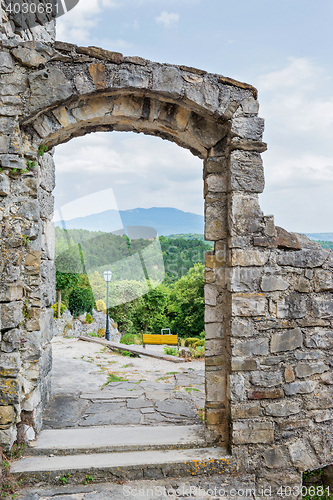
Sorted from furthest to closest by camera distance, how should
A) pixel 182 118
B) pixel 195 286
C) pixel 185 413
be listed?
pixel 195 286 → pixel 185 413 → pixel 182 118

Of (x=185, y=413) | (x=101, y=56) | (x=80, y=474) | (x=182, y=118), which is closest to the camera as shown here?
(x=80, y=474)

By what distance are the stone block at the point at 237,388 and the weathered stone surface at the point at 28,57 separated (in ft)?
9.85

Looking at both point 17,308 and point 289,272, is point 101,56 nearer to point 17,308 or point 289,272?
point 17,308

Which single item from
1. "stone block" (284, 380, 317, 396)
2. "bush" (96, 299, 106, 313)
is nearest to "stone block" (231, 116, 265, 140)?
"stone block" (284, 380, 317, 396)

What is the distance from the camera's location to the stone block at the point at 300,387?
2998 mm

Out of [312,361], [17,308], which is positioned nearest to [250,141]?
[312,361]

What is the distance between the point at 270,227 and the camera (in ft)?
10.0

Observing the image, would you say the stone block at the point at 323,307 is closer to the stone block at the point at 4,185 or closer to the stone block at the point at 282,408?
the stone block at the point at 282,408

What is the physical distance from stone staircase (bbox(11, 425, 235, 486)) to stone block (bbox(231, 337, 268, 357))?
86 cm

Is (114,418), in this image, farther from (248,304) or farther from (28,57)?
(28,57)

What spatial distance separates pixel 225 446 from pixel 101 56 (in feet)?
11.4

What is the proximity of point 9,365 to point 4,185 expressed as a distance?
1416mm

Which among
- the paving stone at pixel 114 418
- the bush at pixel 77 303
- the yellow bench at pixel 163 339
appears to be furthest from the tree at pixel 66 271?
the paving stone at pixel 114 418

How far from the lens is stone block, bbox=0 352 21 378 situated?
2736 millimetres
